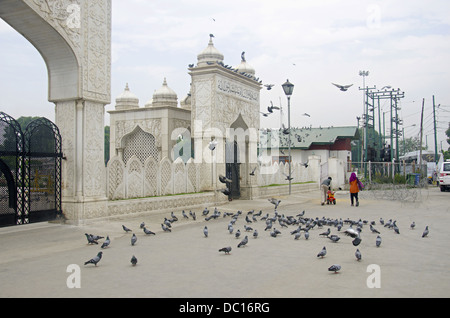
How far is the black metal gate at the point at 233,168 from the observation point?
17.2 meters

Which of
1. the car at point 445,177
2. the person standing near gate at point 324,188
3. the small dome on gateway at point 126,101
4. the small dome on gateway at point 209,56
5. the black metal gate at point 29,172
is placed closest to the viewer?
the black metal gate at point 29,172

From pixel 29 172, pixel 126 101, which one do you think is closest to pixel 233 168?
pixel 126 101

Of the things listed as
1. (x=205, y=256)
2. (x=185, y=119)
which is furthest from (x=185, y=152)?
(x=205, y=256)

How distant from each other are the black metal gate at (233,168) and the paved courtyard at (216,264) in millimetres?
6857

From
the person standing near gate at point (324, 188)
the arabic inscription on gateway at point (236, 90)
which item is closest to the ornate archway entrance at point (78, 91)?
the arabic inscription on gateway at point (236, 90)

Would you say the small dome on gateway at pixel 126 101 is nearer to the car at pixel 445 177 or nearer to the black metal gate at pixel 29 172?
the black metal gate at pixel 29 172

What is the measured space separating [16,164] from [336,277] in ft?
23.4

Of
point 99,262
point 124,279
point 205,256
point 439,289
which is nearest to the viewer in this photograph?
point 439,289

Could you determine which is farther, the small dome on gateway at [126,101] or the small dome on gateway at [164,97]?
the small dome on gateway at [126,101]

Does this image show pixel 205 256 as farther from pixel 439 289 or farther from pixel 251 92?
pixel 251 92

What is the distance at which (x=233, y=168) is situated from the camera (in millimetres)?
17531

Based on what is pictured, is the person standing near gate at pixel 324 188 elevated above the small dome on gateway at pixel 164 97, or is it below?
below

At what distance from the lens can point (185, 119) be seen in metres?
18.0

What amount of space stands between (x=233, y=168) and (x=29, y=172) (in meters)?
9.64
